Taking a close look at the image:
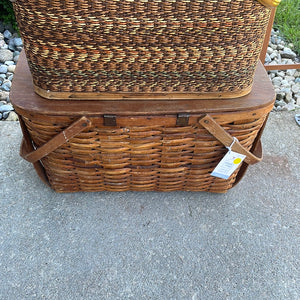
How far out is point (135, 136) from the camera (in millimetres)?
1030

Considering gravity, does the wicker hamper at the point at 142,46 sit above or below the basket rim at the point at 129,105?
above

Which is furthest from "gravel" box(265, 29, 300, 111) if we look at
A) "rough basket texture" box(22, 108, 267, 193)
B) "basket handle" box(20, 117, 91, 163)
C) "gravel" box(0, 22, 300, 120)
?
"basket handle" box(20, 117, 91, 163)

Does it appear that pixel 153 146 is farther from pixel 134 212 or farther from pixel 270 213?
pixel 270 213

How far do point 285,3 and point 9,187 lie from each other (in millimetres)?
2501

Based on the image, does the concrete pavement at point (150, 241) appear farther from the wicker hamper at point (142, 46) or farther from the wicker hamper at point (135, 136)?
the wicker hamper at point (142, 46)

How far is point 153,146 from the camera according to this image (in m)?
1.07

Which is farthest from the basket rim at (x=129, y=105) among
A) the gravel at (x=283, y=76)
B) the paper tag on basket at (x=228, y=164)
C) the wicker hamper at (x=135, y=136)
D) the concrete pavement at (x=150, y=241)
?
the gravel at (x=283, y=76)

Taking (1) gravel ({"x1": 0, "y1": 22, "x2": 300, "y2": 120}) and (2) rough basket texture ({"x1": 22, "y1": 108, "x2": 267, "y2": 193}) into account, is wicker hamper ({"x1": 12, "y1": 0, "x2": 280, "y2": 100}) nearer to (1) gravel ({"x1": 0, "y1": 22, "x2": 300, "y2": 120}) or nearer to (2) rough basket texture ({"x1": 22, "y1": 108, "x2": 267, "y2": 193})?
(2) rough basket texture ({"x1": 22, "y1": 108, "x2": 267, "y2": 193})

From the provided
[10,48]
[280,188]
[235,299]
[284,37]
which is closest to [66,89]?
[235,299]

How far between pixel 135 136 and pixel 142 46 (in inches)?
11.4

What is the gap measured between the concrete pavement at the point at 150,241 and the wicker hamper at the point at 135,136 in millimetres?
94

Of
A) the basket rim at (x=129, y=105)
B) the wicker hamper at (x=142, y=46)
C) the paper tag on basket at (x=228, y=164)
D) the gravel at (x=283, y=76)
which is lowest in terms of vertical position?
the gravel at (x=283, y=76)

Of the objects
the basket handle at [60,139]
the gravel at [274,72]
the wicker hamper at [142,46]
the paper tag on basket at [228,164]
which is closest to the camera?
the wicker hamper at [142,46]

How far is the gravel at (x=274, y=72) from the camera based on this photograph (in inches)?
70.5
